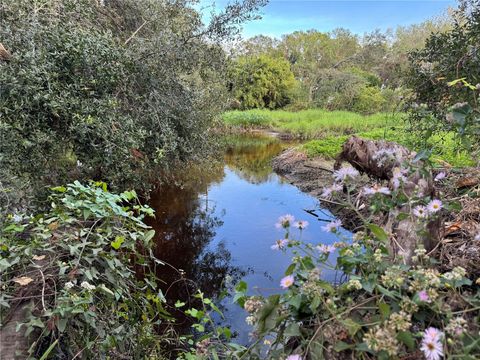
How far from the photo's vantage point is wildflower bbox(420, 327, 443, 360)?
0.63m

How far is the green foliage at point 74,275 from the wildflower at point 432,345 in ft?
2.77

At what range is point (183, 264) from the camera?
3.88m

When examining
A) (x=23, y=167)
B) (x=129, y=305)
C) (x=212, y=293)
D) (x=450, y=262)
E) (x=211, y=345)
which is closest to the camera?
(x=450, y=262)

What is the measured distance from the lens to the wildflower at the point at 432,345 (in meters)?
0.63

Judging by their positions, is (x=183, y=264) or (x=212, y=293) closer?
(x=212, y=293)

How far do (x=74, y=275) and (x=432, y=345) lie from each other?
3.20 ft

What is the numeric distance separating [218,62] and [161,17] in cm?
82

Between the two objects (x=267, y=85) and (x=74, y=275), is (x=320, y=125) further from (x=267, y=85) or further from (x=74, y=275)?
(x=74, y=275)

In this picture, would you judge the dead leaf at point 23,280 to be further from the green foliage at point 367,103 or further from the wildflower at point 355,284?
the green foliage at point 367,103

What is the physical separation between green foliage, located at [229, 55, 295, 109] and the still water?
10392 millimetres

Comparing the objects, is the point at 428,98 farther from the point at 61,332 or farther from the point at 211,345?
the point at 61,332

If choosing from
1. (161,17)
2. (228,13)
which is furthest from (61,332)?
(161,17)

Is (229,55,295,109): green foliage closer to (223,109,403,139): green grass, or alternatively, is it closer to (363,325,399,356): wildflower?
(223,109,403,139): green grass

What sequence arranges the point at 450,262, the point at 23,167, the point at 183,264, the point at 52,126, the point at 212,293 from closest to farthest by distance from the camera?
the point at 450,262
the point at 23,167
the point at 52,126
the point at 212,293
the point at 183,264
